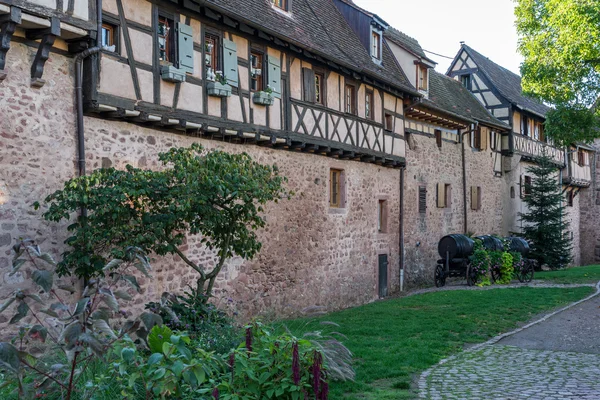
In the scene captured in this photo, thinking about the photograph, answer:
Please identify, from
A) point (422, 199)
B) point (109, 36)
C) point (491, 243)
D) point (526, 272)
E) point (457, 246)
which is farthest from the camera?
point (422, 199)

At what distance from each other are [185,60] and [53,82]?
263cm

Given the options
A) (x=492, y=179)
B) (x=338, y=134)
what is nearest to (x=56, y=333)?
(x=338, y=134)

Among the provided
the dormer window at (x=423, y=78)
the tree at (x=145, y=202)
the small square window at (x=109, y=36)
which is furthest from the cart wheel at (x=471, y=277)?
the small square window at (x=109, y=36)

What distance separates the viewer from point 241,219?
391 inches

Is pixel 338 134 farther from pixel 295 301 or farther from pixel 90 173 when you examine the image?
pixel 90 173

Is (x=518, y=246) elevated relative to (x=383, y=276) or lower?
elevated

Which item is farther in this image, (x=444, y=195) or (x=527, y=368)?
(x=444, y=195)

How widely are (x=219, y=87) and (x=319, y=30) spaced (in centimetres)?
570

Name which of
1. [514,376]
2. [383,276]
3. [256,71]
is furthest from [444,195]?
[514,376]

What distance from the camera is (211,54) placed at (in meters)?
12.1

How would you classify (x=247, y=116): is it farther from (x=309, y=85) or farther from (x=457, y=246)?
(x=457, y=246)

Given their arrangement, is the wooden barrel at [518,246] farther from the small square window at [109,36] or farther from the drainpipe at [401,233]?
the small square window at [109,36]

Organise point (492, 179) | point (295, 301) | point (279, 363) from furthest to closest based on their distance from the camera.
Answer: point (492, 179) < point (295, 301) < point (279, 363)

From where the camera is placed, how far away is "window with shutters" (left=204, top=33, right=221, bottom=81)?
11930 millimetres
